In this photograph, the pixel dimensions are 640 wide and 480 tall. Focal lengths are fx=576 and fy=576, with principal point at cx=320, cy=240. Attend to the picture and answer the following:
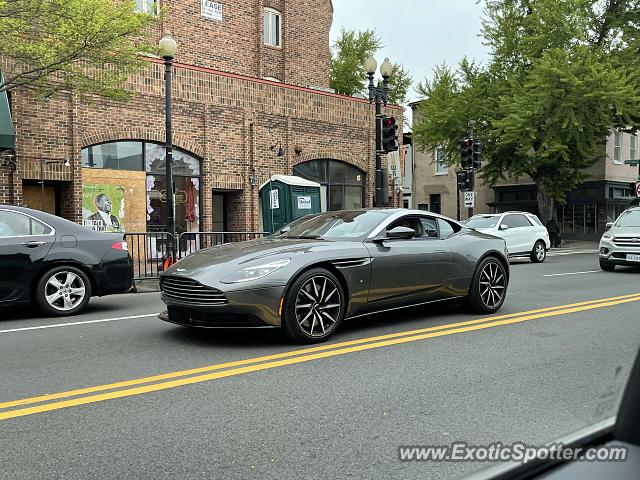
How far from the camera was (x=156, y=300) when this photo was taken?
970 centimetres

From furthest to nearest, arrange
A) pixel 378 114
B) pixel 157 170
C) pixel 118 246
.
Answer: pixel 157 170 → pixel 378 114 → pixel 118 246

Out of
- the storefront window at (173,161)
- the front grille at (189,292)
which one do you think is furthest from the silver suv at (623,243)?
the front grille at (189,292)

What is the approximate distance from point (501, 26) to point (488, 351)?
81.6ft

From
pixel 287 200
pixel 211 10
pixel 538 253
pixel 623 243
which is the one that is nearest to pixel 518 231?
pixel 538 253

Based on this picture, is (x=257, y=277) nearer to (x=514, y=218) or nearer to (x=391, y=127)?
(x=391, y=127)

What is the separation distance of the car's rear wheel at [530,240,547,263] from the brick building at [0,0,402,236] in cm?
647

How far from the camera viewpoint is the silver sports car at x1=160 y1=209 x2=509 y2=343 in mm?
5566

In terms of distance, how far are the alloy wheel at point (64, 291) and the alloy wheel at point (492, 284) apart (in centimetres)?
554

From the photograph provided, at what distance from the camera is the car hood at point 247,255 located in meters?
5.66

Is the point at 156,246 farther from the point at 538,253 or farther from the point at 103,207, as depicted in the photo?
the point at 538,253

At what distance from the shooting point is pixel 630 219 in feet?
48.1

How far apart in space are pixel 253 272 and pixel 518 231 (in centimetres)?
1441

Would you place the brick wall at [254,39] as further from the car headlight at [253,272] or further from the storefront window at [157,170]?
the car headlight at [253,272]

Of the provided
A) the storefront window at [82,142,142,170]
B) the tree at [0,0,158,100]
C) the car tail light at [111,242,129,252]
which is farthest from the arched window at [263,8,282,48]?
the car tail light at [111,242,129,252]
